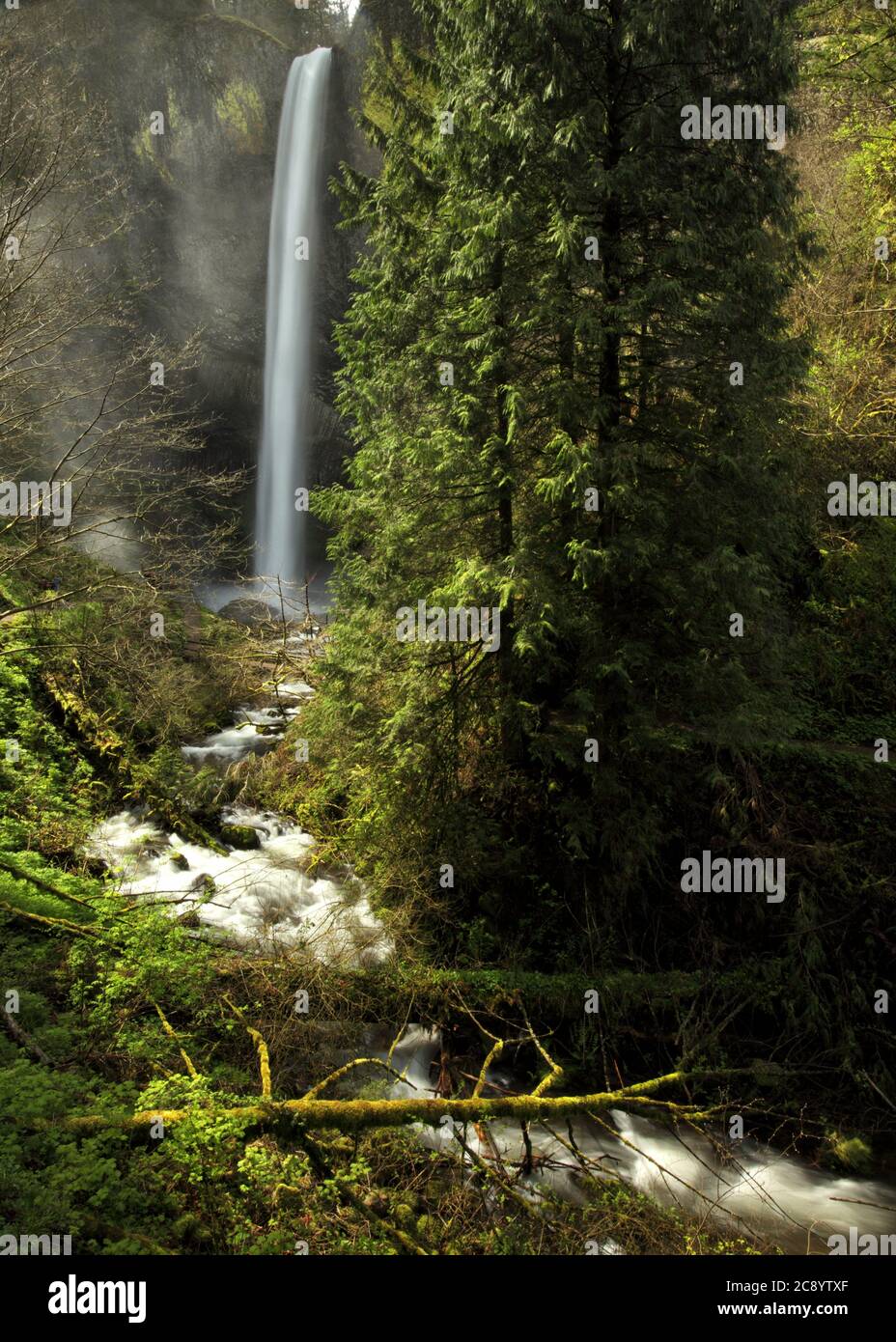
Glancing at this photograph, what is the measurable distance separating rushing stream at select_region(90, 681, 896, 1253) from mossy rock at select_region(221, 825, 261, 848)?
5.2 inches

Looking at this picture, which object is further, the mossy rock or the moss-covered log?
the mossy rock

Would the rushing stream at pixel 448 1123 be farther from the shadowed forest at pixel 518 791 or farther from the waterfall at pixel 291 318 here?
the waterfall at pixel 291 318

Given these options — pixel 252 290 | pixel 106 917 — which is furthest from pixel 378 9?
pixel 106 917

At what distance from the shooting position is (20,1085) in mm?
5191

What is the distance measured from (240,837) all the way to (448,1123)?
5241 mm

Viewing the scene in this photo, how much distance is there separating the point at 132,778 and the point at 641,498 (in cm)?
790

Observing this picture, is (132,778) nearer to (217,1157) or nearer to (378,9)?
(217,1157)

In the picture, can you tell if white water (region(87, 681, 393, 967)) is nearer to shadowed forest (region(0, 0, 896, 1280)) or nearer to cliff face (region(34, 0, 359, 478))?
shadowed forest (region(0, 0, 896, 1280))

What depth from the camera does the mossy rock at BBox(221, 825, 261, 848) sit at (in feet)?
35.4

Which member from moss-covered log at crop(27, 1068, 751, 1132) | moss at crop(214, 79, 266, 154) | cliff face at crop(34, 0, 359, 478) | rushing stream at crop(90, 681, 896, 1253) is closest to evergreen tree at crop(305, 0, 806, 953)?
rushing stream at crop(90, 681, 896, 1253)

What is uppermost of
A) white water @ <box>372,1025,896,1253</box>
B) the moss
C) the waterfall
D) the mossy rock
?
the moss

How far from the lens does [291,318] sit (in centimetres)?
2755

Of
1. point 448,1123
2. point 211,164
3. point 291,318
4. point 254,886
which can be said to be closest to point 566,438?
point 448,1123

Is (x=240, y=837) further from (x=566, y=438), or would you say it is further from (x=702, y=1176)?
(x=566, y=438)
